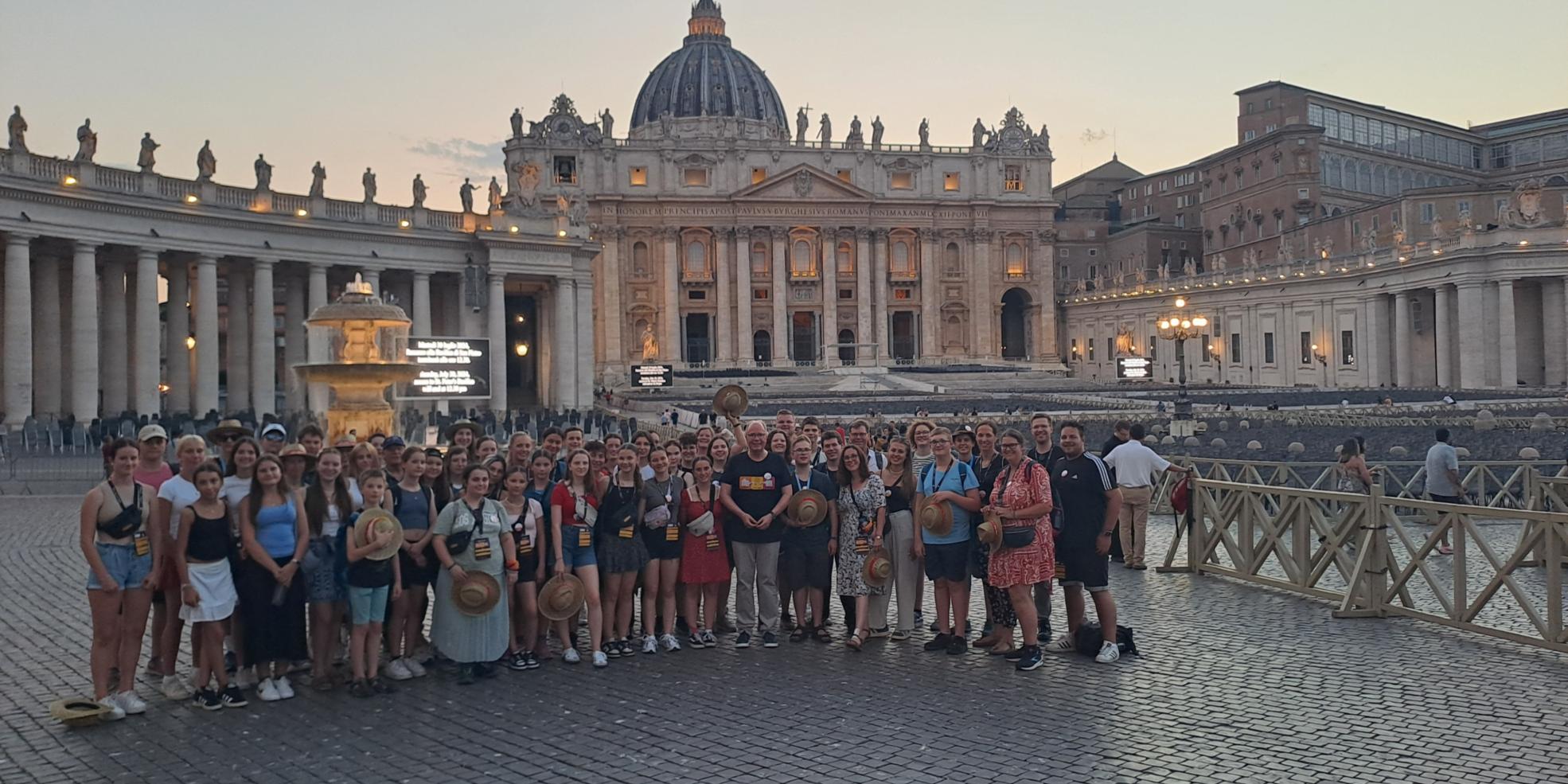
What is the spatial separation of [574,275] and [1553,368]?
45871 mm

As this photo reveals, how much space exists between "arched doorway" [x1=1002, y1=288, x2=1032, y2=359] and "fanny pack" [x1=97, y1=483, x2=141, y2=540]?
100 metres

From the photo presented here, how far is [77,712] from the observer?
817 centimetres

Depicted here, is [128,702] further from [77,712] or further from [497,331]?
[497,331]

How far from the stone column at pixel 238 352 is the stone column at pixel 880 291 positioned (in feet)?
208

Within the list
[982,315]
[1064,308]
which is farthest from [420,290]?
[1064,308]

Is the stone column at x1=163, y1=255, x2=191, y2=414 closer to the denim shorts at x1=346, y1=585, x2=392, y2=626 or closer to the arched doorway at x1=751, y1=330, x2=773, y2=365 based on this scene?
the denim shorts at x1=346, y1=585, x2=392, y2=626

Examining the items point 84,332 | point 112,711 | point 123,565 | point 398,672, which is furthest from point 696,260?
point 112,711

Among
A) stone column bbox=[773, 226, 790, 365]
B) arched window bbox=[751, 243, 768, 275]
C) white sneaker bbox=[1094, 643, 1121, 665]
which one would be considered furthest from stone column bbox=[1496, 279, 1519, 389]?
arched window bbox=[751, 243, 768, 275]

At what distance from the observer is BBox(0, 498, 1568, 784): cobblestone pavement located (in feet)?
23.7

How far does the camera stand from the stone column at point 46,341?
113 ft

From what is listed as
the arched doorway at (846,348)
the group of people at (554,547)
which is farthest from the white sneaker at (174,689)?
the arched doorway at (846,348)

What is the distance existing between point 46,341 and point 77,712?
31.3 meters

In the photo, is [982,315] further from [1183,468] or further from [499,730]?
[499,730]

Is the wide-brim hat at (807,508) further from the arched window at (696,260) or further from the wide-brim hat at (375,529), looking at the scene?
the arched window at (696,260)
